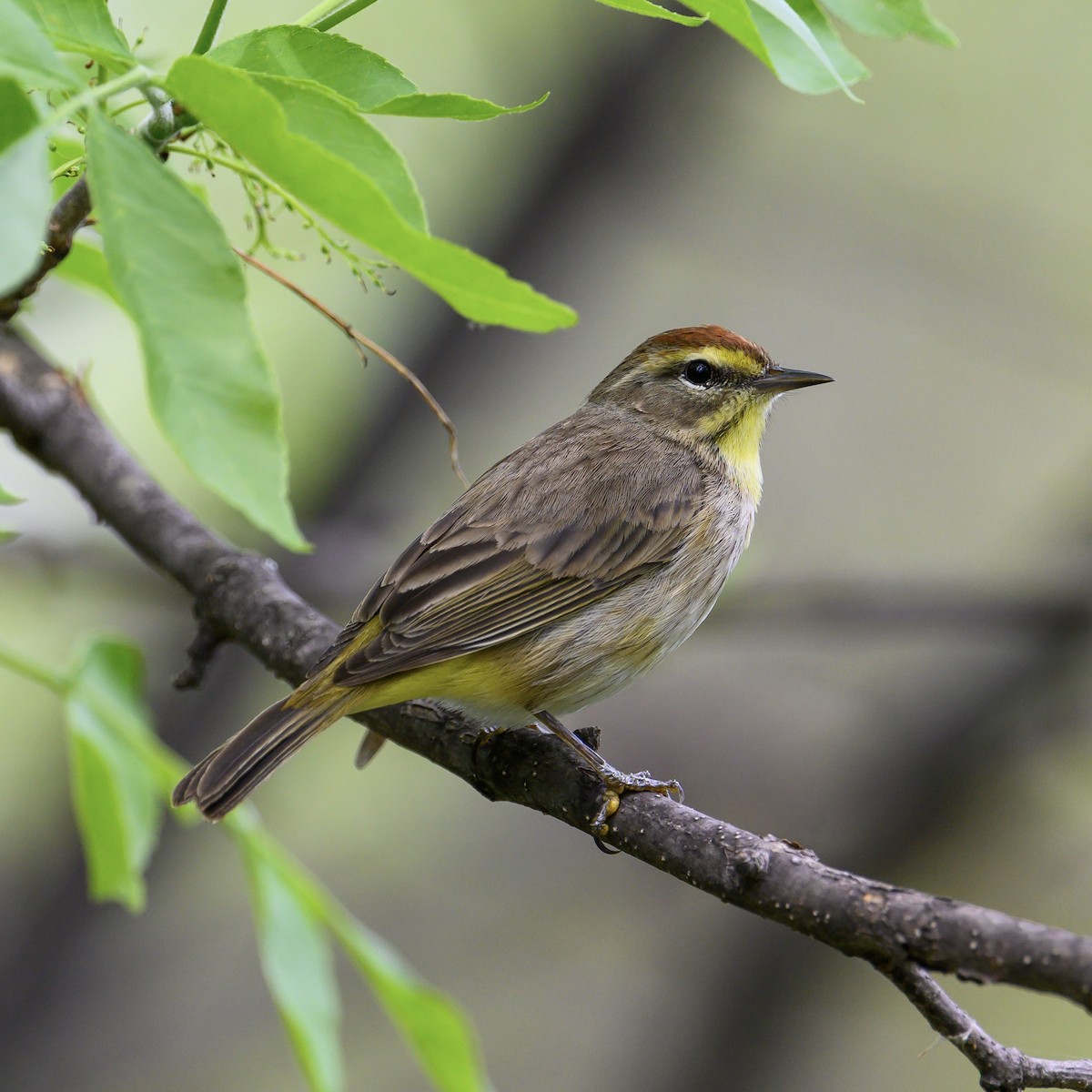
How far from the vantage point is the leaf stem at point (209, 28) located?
71.5 inches

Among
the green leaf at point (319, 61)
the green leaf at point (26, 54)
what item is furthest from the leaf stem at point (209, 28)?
the green leaf at point (26, 54)

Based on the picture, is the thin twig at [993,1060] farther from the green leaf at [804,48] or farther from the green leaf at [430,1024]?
the green leaf at [804,48]

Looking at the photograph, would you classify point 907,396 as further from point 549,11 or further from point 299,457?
point 299,457

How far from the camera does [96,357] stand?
6980 mm

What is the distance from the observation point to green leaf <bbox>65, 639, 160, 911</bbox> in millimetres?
2777

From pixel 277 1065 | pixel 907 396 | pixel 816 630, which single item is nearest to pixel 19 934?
pixel 277 1065

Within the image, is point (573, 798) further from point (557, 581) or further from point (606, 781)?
point (557, 581)

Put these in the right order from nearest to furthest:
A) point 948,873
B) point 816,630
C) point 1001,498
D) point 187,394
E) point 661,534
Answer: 1. point 187,394
2. point 661,534
3. point 816,630
4. point 948,873
5. point 1001,498

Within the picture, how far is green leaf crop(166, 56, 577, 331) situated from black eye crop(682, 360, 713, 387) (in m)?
3.32

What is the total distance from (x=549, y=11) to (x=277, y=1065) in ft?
21.3

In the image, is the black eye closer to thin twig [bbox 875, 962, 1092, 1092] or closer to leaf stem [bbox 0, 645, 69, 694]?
leaf stem [bbox 0, 645, 69, 694]

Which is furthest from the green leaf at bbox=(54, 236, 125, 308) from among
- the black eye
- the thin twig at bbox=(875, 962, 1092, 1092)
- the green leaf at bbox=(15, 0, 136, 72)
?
the black eye

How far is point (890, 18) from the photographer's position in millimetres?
1981

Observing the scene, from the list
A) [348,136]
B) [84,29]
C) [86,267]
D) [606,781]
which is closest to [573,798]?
[606,781]
